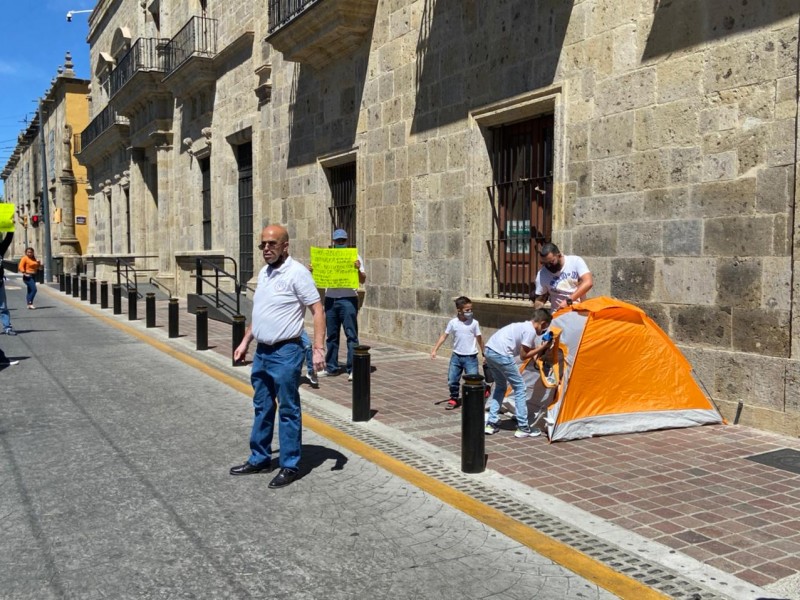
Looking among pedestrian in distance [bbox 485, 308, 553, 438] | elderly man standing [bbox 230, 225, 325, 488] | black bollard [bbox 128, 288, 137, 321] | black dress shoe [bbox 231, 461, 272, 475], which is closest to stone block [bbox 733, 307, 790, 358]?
pedestrian in distance [bbox 485, 308, 553, 438]

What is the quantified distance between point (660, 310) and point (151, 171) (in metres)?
24.9

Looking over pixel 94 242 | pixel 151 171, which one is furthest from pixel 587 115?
pixel 94 242

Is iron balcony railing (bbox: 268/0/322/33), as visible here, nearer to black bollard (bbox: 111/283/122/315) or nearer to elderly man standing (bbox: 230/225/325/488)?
black bollard (bbox: 111/283/122/315)

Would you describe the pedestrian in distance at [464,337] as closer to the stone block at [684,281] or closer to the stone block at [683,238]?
the stone block at [684,281]

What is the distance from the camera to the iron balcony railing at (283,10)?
13.3 m

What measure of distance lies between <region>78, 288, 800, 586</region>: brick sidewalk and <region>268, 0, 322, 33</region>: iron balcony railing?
8758 millimetres

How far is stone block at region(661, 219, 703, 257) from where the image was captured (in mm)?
6742

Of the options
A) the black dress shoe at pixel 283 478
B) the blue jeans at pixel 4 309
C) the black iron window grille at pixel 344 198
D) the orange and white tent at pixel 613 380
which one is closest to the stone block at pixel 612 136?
the orange and white tent at pixel 613 380

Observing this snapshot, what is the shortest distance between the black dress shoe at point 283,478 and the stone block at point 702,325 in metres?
4.11

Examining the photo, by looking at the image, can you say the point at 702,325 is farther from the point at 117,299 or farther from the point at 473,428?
the point at 117,299

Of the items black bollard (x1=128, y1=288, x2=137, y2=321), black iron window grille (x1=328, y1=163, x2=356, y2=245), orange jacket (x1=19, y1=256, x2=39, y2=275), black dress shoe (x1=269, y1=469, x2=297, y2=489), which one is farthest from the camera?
orange jacket (x1=19, y1=256, x2=39, y2=275)

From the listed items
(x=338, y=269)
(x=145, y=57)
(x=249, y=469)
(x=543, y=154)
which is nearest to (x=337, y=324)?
(x=338, y=269)

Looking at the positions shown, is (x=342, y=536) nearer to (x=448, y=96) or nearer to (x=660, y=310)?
(x=660, y=310)

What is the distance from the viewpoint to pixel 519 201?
9.53 m
